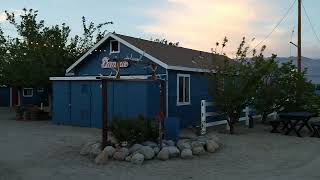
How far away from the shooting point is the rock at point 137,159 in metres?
10.7

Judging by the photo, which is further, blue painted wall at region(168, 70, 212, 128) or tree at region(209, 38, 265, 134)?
blue painted wall at region(168, 70, 212, 128)

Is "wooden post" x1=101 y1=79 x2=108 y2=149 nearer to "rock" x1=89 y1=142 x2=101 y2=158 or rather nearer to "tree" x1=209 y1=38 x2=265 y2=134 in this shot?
"rock" x1=89 y1=142 x2=101 y2=158

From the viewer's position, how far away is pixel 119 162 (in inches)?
427

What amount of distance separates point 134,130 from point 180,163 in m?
1.74

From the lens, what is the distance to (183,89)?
64.2 ft

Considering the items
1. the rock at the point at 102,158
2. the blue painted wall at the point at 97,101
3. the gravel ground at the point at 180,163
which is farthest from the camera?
the blue painted wall at the point at 97,101

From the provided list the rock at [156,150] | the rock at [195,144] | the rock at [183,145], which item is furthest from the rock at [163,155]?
the rock at [195,144]

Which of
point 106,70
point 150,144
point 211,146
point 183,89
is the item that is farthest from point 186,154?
point 106,70

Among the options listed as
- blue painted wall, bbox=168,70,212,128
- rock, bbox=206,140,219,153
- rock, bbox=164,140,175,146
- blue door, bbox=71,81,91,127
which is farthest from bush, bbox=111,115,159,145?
blue door, bbox=71,81,91,127

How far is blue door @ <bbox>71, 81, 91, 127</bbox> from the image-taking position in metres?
19.9

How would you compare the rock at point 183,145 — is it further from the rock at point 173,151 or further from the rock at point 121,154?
the rock at point 121,154

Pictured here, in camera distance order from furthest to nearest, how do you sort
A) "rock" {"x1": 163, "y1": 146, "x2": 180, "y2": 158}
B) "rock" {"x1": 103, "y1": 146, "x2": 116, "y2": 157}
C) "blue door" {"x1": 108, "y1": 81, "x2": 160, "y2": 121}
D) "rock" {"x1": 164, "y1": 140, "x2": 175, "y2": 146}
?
"blue door" {"x1": 108, "y1": 81, "x2": 160, "y2": 121} → "rock" {"x1": 164, "y1": 140, "x2": 175, "y2": 146} → "rock" {"x1": 163, "y1": 146, "x2": 180, "y2": 158} → "rock" {"x1": 103, "y1": 146, "x2": 116, "y2": 157}

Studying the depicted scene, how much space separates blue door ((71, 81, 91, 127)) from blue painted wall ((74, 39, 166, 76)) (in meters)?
1.33

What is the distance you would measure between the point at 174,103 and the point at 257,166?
8765mm
